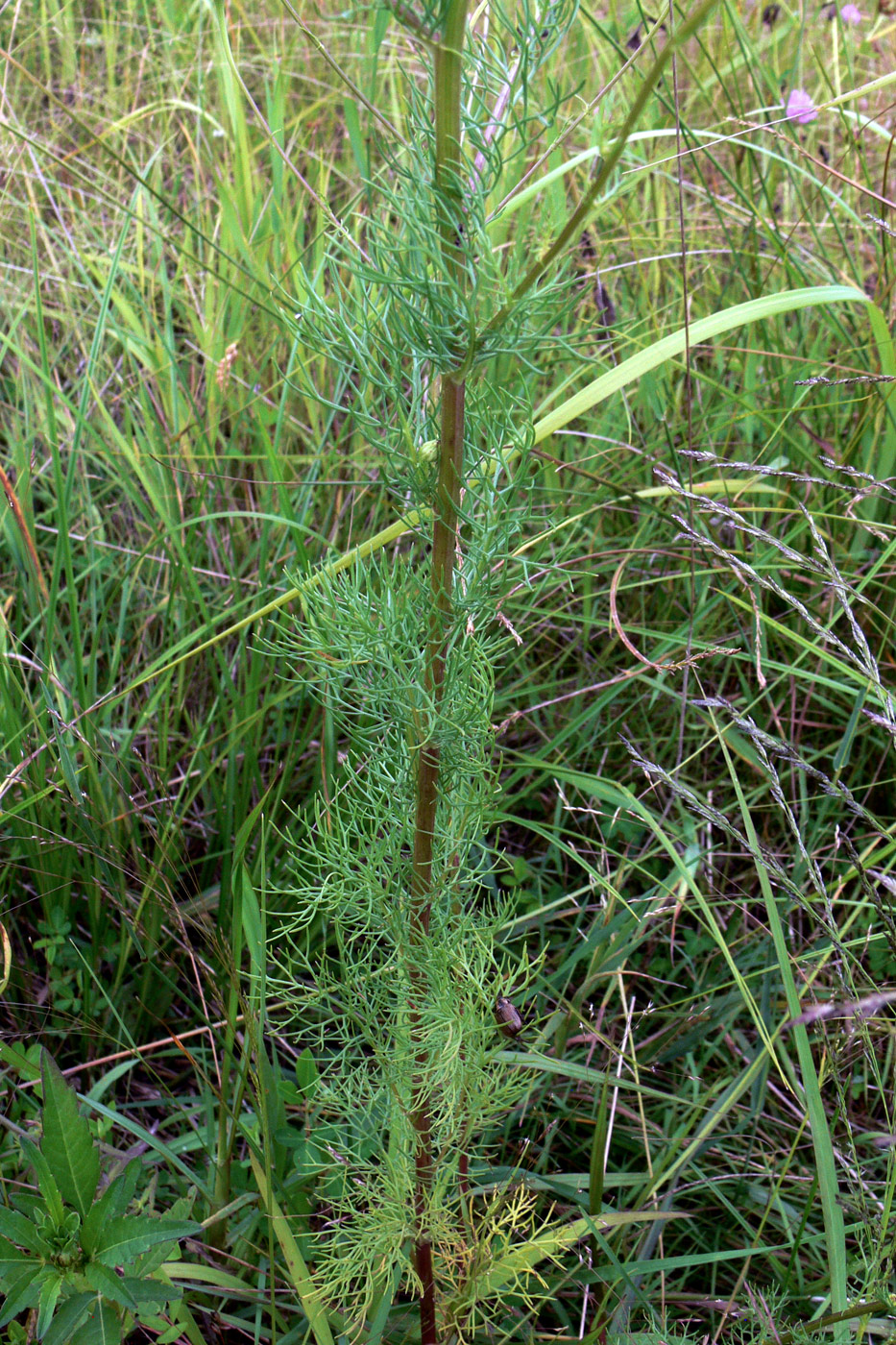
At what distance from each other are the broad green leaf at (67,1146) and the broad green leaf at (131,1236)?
0.12 ft

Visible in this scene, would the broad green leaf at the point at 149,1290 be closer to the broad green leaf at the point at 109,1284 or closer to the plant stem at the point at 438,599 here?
the broad green leaf at the point at 109,1284

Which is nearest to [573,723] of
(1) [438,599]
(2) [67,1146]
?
(1) [438,599]

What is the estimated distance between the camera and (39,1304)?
89 centimetres

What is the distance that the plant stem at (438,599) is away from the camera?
1.98 feet

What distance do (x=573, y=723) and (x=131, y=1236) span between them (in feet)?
2.62

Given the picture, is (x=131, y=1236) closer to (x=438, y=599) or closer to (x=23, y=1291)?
(x=23, y=1291)

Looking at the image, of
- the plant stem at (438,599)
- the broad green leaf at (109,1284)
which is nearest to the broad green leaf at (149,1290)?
the broad green leaf at (109,1284)

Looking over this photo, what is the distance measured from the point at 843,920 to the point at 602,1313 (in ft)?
2.02

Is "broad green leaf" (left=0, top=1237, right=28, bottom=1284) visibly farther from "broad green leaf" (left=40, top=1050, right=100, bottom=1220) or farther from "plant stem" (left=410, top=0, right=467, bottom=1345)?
"plant stem" (left=410, top=0, right=467, bottom=1345)

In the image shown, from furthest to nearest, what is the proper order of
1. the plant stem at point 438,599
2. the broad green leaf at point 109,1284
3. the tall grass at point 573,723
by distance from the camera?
the tall grass at point 573,723, the broad green leaf at point 109,1284, the plant stem at point 438,599

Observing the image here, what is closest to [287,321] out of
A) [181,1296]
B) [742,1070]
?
[181,1296]

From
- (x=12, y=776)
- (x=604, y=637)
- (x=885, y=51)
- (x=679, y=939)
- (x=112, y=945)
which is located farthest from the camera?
(x=885, y=51)

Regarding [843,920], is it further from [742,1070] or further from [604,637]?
[604,637]

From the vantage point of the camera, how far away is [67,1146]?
0.94 meters
